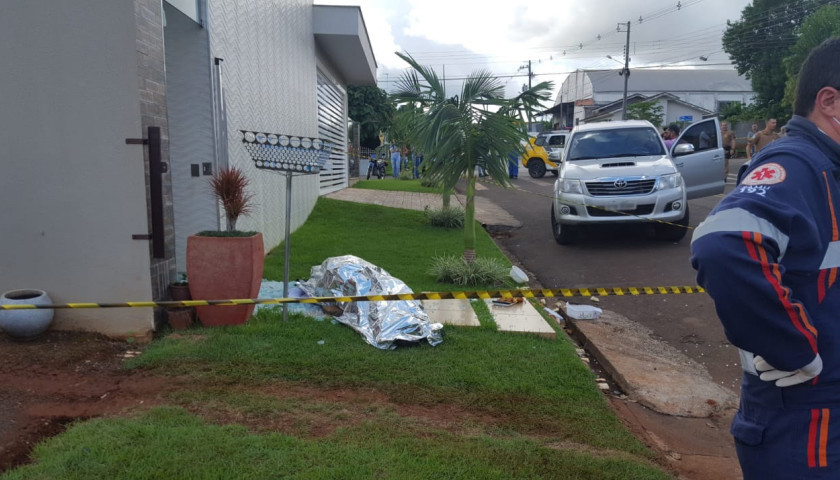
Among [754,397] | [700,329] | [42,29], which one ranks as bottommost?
[700,329]

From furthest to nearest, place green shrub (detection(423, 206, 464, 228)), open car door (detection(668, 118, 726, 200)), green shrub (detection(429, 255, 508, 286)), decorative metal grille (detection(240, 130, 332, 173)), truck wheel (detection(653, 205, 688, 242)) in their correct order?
green shrub (detection(423, 206, 464, 228)) → open car door (detection(668, 118, 726, 200)) → truck wheel (detection(653, 205, 688, 242)) → green shrub (detection(429, 255, 508, 286)) → decorative metal grille (detection(240, 130, 332, 173))

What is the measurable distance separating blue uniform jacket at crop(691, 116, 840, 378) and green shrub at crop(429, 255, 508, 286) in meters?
6.09

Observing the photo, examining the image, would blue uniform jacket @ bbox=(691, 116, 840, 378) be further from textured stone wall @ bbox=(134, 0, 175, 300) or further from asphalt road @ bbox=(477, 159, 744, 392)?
textured stone wall @ bbox=(134, 0, 175, 300)

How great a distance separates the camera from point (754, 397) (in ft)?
6.12

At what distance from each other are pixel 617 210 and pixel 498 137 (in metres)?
2.82

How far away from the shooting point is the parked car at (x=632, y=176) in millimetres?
9984

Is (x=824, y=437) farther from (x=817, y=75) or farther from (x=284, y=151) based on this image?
(x=284, y=151)

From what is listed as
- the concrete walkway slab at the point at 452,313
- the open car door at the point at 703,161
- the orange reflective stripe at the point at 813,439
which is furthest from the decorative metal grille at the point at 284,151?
the open car door at the point at 703,161

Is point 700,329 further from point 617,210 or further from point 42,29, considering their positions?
point 42,29

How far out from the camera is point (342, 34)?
1327 centimetres

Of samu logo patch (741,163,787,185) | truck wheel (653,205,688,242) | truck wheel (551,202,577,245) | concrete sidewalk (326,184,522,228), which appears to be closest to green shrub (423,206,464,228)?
concrete sidewalk (326,184,522,228)

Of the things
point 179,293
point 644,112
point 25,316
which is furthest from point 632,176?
point 644,112

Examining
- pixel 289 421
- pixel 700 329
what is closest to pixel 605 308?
pixel 700 329

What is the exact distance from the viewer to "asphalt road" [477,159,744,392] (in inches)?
240
